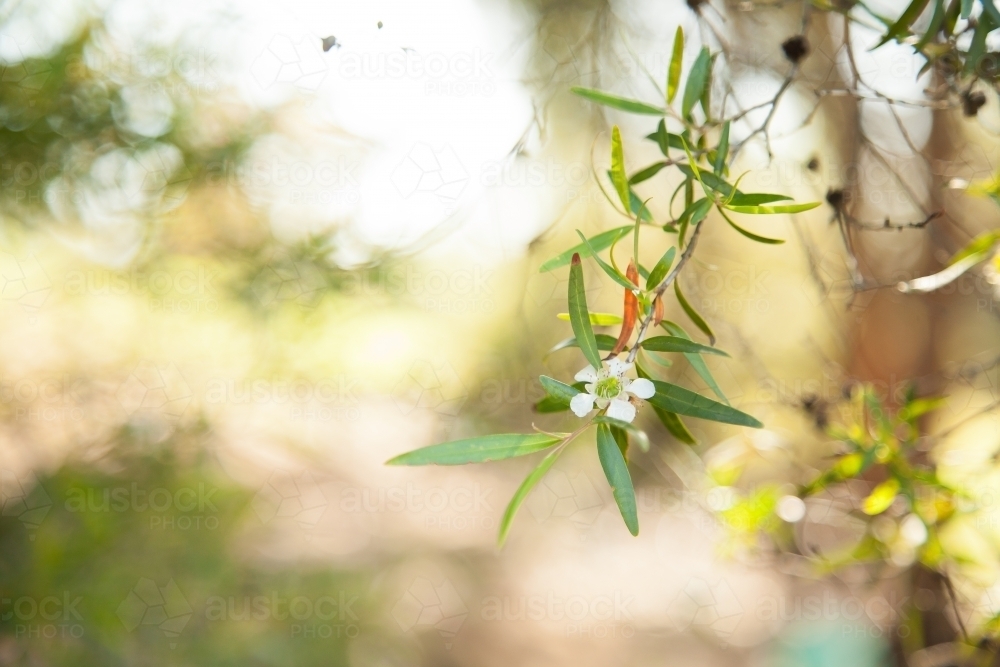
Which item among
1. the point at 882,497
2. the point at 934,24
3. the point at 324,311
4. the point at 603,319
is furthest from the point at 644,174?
the point at 324,311

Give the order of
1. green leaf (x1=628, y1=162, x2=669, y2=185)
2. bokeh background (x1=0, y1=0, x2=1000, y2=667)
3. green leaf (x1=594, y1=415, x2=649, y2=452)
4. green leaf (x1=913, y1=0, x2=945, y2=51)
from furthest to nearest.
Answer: bokeh background (x1=0, y1=0, x2=1000, y2=667) < green leaf (x1=628, y1=162, x2=669, y2=185) < green leaf (x1=913, y1=0, x2=945, y2=51) < green leaf (x1=594, y1=415, x2=649, y2=452)

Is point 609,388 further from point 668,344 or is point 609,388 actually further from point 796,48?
point 796,48

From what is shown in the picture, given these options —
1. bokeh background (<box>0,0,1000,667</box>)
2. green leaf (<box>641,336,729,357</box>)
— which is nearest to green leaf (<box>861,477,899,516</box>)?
bokeh background (<box>0,0,1000,667</box>)

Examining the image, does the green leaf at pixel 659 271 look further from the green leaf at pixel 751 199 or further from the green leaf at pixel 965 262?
the green leaf at pixel 965 262

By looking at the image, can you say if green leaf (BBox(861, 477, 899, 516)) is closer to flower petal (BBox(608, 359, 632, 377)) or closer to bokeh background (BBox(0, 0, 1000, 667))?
bokeh background (BBox(0, 0, 1000, 667))

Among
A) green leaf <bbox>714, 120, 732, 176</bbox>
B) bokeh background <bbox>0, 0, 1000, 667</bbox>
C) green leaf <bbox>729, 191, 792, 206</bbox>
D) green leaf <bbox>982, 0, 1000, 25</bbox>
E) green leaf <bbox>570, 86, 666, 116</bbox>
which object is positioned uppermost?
green leaf <bbox>982, 0, 1000, 25</bbox>

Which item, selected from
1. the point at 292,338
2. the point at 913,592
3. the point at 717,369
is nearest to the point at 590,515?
the point at 717,369
